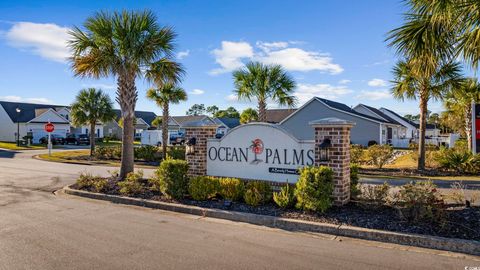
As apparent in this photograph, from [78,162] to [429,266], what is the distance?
68.7ft

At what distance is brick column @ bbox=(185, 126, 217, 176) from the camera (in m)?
9.53

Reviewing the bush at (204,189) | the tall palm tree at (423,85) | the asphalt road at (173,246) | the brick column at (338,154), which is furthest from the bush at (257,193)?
the tall palm tree at (423,85)

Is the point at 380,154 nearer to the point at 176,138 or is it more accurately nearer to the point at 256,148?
the point at 256,148

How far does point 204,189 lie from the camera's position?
8.48m

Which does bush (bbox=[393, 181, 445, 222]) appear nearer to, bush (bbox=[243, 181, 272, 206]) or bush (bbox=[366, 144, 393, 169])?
bush (bbox=[243, 181, 272, 206])

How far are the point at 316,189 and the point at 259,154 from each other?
2.02m

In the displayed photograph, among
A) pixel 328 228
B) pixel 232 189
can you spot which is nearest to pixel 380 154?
pixel 232 189

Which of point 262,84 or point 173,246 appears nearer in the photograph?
point 173,246

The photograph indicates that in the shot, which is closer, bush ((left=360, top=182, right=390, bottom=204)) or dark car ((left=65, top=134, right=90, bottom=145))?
bush ((left=360, top=182, right=390, bottom=204))

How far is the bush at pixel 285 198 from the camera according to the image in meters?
7.51

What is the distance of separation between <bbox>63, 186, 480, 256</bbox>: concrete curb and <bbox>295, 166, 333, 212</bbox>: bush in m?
0.49

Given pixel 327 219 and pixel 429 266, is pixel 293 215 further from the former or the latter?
pixel 429 266

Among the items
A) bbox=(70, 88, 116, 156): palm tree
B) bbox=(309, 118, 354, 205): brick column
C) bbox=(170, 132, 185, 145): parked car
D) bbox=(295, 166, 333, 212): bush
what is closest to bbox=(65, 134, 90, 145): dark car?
bbox=(170, 132, 185, 145): parked car

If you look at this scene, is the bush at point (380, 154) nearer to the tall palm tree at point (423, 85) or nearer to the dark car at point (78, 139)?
the tall palm tree at point (423, 85)
